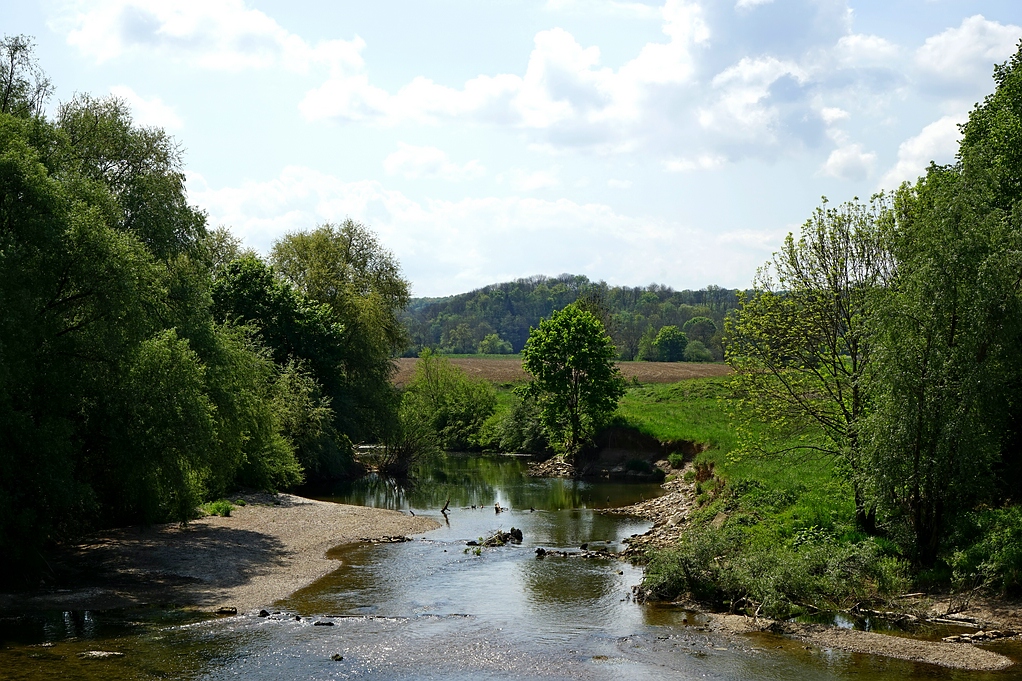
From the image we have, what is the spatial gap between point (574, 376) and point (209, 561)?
119 ft

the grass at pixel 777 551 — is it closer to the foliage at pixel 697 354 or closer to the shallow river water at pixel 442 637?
the shallow river water at pixel 442 637

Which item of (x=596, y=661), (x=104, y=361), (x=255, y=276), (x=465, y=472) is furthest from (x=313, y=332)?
(x=596, y=661)

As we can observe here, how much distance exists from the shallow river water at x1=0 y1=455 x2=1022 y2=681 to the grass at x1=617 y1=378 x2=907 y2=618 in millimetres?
1320

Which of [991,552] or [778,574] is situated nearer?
[991,552]

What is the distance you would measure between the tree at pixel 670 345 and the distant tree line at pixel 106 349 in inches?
4030

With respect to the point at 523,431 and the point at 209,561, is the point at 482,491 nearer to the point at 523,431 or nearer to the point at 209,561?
the point at 523,431

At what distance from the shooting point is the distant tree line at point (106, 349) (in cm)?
2111

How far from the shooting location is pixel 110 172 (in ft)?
108

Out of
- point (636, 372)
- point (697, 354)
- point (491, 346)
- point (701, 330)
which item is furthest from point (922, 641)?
point (491, 346)

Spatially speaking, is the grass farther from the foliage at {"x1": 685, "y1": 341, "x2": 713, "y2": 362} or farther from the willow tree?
the foliage at {"x1": 685, "y1": 341, "x2": 713, "y2": 362}

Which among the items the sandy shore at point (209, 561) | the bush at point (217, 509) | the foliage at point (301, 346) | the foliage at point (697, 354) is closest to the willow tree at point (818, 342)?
the sandy shore at point (209, 561)

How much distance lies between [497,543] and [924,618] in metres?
15.6

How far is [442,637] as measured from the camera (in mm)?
19906

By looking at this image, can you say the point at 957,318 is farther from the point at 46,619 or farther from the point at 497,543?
the point at 46,619
